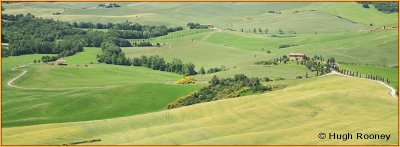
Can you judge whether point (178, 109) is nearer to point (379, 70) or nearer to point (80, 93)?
point (80, 93)

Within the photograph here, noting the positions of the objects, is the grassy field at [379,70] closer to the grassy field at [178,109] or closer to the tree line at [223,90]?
the grassy field at [178,109]

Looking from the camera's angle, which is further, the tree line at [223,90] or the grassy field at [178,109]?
the tree line at [223,90]

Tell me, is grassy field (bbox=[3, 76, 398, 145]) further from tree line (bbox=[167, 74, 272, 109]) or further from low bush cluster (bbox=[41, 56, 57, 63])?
low bush cluster (bbox=[41, 56, 57, 63])

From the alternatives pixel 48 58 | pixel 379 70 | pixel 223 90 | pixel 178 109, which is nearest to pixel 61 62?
pixel 48 58

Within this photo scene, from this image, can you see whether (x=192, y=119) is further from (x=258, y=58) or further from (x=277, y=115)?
(x=258, y=58)

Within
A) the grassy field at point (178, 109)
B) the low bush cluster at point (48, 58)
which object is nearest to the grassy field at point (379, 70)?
the grassy field at point (178, 109)

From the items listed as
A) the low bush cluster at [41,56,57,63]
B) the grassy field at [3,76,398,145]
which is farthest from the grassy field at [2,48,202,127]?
the grassy field at [3,76,398,145]
